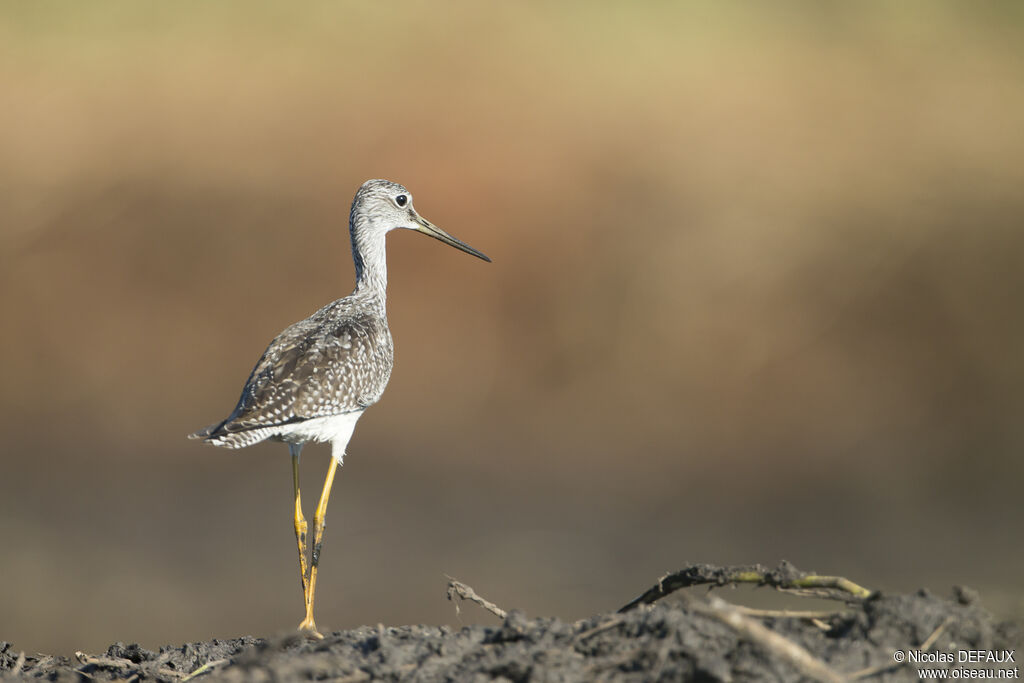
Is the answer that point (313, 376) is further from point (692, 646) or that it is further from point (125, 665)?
point (692, 646)

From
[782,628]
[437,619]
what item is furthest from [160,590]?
[782,628]

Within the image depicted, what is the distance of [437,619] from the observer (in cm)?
1210

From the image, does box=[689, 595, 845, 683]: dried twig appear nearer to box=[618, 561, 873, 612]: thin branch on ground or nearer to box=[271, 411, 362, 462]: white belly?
box=[618, 561, 873, 612]: thin branch on ground

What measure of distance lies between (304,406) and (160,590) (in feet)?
21.6

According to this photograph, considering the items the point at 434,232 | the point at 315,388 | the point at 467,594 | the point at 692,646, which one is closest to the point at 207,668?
the point at 467,594

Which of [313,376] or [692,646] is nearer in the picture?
[692,646]

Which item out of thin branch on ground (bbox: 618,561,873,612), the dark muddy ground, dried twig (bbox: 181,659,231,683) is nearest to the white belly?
dried twig (bbox: 181,659,231,683)

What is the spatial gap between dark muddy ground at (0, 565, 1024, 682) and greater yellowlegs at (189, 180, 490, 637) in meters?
2.92

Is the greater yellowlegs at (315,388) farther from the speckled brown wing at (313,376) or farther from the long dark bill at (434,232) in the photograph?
the long dark bill at (434,232)

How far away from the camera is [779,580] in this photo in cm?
454

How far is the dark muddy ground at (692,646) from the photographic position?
153 inches

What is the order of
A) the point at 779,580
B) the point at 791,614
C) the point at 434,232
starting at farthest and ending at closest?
the point at 434,232
the point at 779,580
the point at 791,614

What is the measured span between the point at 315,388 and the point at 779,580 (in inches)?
172

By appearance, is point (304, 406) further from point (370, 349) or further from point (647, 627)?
point (647, 627)
